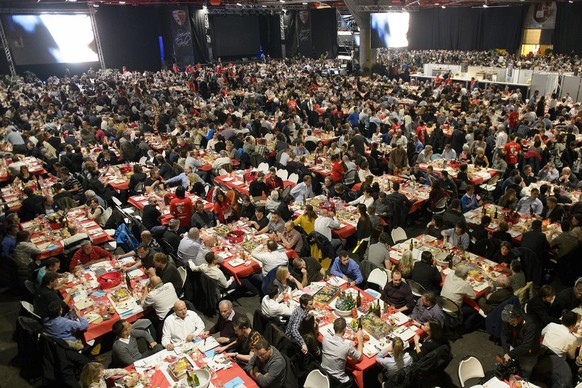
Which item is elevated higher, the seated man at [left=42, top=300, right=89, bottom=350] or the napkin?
the seated man at [left=42, top=300, right=89, bottom=350]

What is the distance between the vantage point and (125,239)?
789 cm

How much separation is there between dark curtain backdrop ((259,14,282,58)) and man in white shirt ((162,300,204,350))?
36220 millimetres

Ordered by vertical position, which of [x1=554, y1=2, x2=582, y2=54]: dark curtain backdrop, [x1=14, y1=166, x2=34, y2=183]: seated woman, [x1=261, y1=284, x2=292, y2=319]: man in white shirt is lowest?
[x1=261, y1=284, x2=292, y2=319]: man in white shirt

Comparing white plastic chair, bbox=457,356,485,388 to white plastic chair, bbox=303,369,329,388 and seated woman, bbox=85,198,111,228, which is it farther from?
seated woman, bbox=85,198,111,228

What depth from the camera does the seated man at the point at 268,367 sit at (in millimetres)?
4664

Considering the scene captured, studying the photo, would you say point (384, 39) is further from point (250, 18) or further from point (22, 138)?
point (22, 138)

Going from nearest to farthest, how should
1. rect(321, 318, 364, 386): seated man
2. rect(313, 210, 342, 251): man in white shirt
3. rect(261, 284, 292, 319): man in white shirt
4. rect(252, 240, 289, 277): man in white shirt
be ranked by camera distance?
rect(321, 318, 364, 386): seated man → rect(261, 284, 292, 319): man in white shirt → rect(252, 240, 289, 277): man in white shirt → rect(313, 210, 342, 251): man in white shirt

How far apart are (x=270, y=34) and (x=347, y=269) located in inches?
1397

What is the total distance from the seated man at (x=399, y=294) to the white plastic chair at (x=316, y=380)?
1.87 meters

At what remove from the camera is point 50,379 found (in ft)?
17.4

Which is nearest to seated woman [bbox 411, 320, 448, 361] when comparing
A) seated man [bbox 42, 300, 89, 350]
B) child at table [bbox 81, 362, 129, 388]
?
child at table [bbox 81, 362, 129, 388]

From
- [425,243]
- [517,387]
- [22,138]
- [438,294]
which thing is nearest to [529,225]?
[425,243]

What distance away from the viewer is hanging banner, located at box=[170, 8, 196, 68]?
3162 centimetres

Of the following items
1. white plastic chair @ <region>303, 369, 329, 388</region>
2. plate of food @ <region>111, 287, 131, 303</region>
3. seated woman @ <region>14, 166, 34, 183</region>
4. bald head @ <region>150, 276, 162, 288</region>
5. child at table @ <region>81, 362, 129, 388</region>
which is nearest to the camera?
child at table @ <region>81, 362, 129, 388</region>
